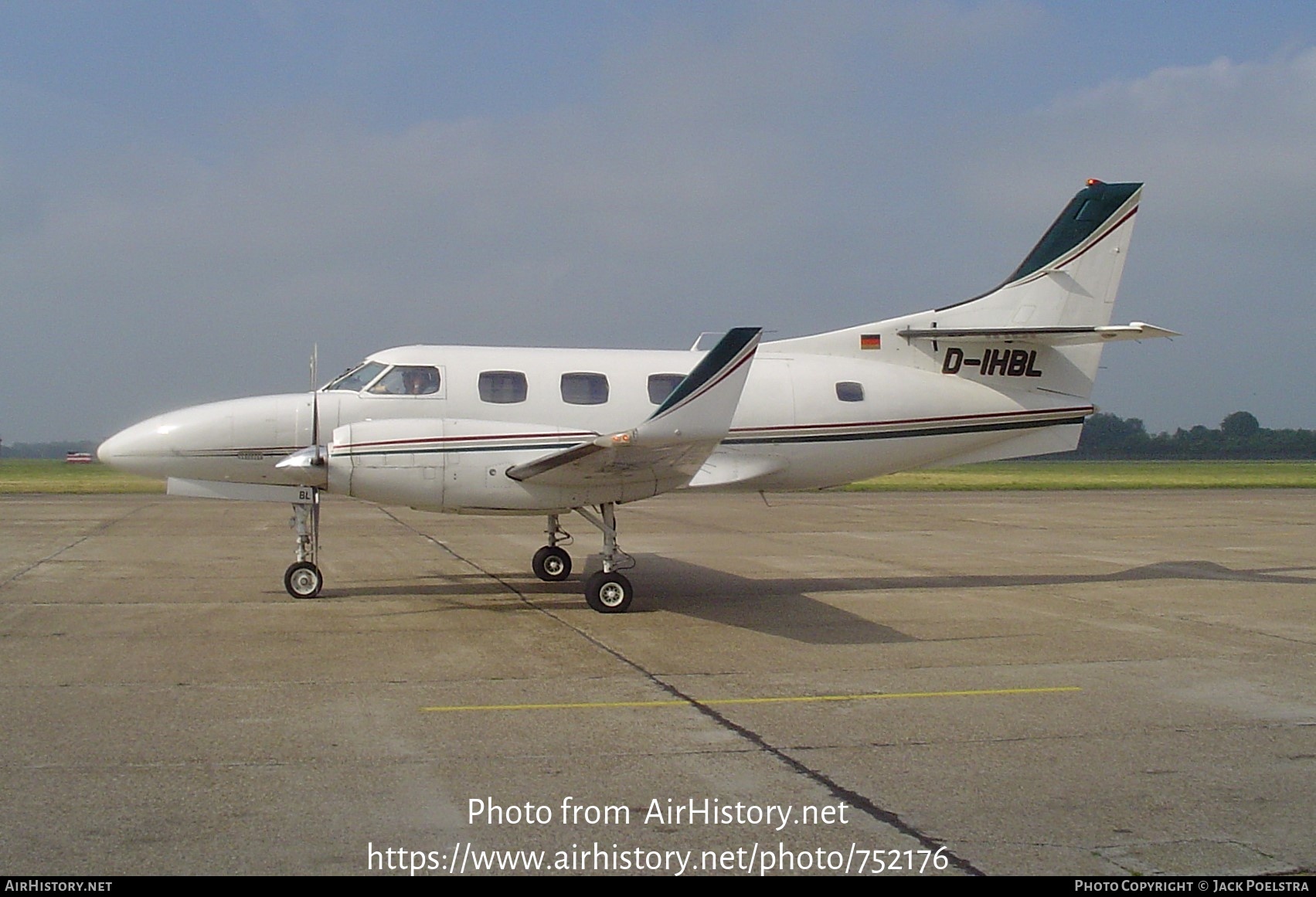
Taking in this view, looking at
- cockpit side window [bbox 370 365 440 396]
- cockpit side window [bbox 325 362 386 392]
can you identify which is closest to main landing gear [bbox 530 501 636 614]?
cockpit side window [bbox 370 365 440 396]

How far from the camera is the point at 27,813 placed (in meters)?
5.58

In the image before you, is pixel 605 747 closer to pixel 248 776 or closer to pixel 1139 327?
pixel 248 776

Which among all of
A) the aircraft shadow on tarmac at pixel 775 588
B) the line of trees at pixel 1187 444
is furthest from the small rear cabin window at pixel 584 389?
the line of trees at pixel 1187 444

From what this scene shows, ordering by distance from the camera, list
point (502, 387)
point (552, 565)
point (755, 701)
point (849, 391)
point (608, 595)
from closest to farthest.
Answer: point (755, 701), point (608, 595), point (502, 387), point (849, 391), point (552, 565)

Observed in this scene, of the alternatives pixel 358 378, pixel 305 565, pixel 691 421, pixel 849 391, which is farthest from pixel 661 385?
pixel 305 565

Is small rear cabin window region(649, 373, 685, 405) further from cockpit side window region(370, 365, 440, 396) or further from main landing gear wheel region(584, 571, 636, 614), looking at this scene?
cockpit side window region(370, 365, 440, 396)

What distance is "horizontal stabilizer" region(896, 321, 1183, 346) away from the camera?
1388cm

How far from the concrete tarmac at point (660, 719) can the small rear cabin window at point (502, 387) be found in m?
2.48

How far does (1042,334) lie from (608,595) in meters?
6.73

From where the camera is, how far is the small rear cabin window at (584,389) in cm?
1332

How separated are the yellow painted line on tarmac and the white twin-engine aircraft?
3.35 metres

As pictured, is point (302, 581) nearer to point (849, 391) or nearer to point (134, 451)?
point (134, 451)

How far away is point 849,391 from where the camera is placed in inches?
562

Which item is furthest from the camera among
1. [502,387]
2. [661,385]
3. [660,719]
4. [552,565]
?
[552,565]
